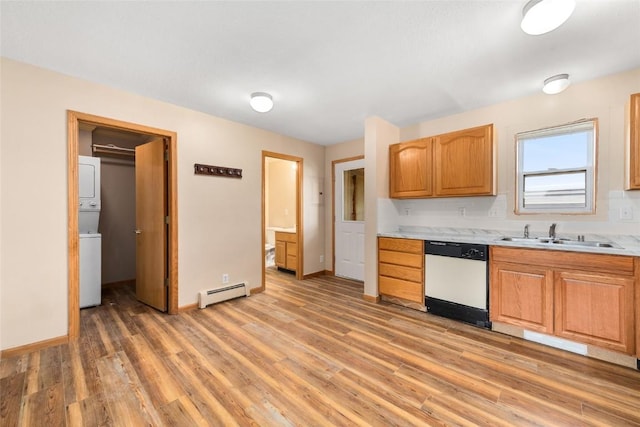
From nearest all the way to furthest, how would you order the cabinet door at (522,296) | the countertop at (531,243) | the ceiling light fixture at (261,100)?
the countertop at (531,243) → the cabinet door at (522,296) → the ceiling light fixture at (261,100)

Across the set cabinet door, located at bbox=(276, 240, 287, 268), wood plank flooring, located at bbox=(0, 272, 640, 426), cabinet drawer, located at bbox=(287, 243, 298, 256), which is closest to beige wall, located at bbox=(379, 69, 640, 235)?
wood plank flooring, located at bbox=(0, 272, 640, 426)

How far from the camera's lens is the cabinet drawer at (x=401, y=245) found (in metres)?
3.23

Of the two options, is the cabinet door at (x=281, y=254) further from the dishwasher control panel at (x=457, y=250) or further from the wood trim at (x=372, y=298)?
the dishwasher control panel at (x=457, y=250)

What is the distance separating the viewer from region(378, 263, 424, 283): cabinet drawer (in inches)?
127

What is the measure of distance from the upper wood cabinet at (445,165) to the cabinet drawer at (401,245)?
0.64 metres

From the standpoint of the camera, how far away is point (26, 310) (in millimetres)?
2268

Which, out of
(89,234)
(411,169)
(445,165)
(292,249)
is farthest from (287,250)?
(445,165)

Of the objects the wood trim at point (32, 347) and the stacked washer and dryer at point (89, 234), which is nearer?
the wood trim at point (32, 347)

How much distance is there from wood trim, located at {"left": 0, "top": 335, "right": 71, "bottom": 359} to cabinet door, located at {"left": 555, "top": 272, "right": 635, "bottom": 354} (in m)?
4.36

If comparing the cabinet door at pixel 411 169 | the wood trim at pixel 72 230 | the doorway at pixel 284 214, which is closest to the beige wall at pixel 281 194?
the doorway at pixel 284 214

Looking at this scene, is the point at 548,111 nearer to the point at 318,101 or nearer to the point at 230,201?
the point at 318,101

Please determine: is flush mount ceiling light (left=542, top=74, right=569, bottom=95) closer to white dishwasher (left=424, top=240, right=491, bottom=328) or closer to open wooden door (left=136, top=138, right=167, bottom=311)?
white dishwasher (left=424, top=240, right=491, bottom=328)

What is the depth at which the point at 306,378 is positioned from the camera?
1.94m

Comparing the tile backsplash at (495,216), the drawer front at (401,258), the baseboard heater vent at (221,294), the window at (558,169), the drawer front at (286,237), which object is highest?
the window at (558,169)
